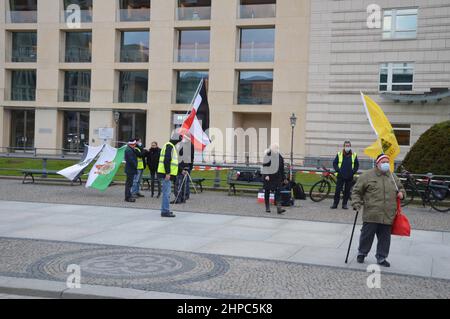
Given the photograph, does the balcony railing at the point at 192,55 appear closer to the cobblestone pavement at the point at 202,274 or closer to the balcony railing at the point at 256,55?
the balcony railing at the point at 256,55

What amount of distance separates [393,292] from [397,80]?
3165 cm

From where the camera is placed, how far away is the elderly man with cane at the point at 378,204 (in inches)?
334

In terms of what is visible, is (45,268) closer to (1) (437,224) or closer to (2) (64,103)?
(1) (437,224)

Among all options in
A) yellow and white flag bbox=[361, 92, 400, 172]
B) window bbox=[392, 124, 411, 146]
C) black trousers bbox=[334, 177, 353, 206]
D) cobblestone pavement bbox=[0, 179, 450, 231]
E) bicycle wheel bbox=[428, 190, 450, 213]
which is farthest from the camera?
window bbox=[392, 124, 411, 146]

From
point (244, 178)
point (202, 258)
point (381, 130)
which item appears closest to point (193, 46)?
point (244, 178)

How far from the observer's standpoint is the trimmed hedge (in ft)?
56.1

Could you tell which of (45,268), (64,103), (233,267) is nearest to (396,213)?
(233,267)

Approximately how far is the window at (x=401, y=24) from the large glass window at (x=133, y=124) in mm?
18592

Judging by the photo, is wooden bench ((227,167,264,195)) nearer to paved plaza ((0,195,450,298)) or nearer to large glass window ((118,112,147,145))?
paved plaza ((0,195,450,298))

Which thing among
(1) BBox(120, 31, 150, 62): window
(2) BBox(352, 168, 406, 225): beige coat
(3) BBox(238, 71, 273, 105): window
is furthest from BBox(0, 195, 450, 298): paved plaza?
(1) BBox(120, 31, 150, 62): window

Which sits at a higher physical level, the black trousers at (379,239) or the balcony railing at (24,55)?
the balcony railing at (24,55)

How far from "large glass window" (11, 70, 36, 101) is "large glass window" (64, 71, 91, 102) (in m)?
2.90

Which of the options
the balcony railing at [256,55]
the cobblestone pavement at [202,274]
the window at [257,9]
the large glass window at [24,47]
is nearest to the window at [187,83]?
the balcony railing at [256,55]

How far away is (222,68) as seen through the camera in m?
39.8
